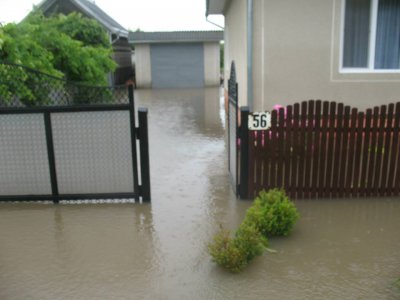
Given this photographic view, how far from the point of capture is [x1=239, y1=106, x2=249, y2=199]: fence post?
5.97 metres

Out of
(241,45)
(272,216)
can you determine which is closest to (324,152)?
(272,216)

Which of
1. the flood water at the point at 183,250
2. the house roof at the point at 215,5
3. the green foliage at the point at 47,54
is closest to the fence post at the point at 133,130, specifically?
the flood water at the point at 183,250

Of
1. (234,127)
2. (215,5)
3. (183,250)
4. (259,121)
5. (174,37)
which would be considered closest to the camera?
(183,250)

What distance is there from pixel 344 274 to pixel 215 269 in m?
1.20

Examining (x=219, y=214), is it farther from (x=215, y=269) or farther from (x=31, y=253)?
(x=31, y=253)

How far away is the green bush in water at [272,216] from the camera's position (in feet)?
15.9

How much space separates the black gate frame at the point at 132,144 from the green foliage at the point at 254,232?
1.71m

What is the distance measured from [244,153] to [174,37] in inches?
827

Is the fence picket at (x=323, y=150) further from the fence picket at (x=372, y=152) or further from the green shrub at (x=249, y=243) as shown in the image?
the green shrub at (x=249, y=243)

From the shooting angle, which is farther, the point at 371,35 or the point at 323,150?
the point at 371,35

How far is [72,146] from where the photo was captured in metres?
6.07

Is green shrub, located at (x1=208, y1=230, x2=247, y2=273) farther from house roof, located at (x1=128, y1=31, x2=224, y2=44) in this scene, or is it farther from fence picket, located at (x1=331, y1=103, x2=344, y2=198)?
house roof, located at (x1=128, y1=31, x2=224, y2=44)

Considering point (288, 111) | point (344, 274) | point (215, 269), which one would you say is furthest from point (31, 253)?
point (288, 111)

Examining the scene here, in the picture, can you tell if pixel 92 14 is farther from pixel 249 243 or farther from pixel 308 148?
pixel 249 243
